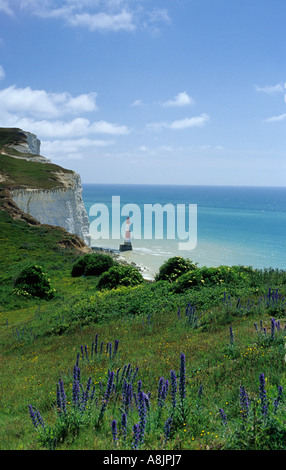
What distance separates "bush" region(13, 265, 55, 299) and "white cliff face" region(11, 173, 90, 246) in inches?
1030

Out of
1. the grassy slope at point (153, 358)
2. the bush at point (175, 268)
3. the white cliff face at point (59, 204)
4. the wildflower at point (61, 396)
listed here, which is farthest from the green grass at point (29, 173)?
the wildflower at point (61, 396)

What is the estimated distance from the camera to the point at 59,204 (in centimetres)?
5259

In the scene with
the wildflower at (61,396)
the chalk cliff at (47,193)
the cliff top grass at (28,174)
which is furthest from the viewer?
the cliff top grass at (28,174)

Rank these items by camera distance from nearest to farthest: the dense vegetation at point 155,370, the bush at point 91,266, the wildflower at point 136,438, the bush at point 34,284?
the wildflower at point 136,438 → the dense vegetation at point 155,370 → the bush at point 34,284 → the bush at point 91,266

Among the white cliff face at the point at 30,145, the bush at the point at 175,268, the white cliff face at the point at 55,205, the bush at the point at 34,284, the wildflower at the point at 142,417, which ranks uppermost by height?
the white cliff face at the point at 30,145

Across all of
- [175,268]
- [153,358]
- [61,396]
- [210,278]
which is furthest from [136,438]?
[175,268]

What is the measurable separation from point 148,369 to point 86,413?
2303 millimetres

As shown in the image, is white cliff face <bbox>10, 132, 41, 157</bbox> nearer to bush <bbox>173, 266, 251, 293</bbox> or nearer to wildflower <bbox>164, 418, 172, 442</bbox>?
bush <bbox>173, 266, 251, 293</bbox>

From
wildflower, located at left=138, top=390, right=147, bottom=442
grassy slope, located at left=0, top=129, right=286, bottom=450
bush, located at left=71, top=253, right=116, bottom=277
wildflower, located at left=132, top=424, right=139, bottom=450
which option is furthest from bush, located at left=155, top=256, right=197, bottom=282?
wildflower, located at left=132, top=424, right=139, bottom=450

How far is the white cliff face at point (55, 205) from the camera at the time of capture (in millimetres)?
48812

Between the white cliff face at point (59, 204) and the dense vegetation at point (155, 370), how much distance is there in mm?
31055

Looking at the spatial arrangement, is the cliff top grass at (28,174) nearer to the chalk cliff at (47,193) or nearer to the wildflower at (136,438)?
the chalk cliff at (47,193)

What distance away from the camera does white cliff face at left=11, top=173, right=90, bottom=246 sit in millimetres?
48812
